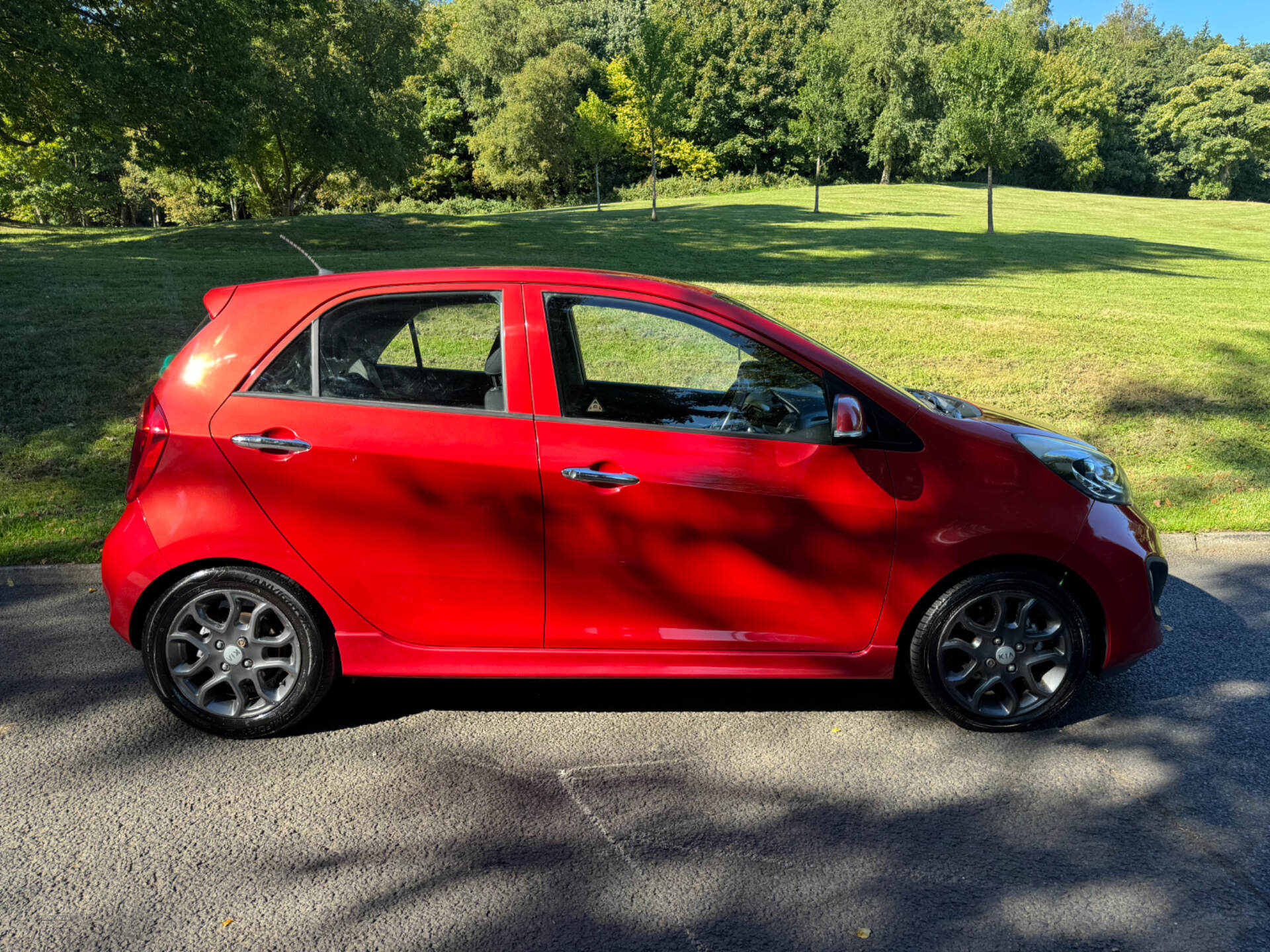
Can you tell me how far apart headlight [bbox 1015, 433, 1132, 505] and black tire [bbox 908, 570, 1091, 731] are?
0.42 metres

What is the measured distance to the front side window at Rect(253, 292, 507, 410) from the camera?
143 inches

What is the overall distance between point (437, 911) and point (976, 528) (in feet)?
7.49

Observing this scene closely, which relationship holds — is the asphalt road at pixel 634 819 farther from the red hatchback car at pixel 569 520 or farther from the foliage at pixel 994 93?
the foliage at pixel 994 93

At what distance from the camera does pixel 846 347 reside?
37.6ft

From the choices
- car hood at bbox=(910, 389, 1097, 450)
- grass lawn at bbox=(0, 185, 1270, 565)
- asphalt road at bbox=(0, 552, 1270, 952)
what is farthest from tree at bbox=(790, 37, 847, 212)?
asphalt road at bbox=(0, 552, 1270, 952)

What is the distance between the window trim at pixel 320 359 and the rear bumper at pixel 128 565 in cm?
63

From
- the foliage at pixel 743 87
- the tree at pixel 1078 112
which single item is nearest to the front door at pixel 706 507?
the foliage at pixel 743 87

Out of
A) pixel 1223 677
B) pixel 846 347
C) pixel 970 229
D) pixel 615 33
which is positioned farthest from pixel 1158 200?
pixel 1223 677

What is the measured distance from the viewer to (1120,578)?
373cm

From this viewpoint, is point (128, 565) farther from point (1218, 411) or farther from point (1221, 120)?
point (1221, 120)

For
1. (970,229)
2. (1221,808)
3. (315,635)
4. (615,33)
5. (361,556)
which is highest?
(615,33)

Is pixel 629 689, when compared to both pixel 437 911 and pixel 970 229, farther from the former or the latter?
pixel 970 229

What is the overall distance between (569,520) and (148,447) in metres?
1.61

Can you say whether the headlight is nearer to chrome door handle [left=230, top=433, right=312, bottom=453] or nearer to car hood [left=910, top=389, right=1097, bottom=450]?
car hood [left=910, top=389, right=1097, bottom=450]
